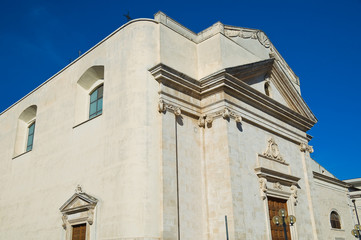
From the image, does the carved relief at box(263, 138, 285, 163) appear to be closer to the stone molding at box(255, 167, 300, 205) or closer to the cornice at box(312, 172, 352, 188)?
the stone molding at box(255, 167, 300, 205)

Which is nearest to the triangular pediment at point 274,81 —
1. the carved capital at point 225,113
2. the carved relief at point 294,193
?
the carved capital at point 225,113

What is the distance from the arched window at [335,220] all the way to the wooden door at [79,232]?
16636mm

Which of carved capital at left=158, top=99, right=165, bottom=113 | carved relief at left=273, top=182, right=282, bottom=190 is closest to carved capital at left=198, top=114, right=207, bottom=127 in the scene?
carved capital at left=158, top=99, right=165, bottom=113

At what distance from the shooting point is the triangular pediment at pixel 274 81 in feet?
56.8

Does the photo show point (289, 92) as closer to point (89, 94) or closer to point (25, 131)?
point (89, 94)

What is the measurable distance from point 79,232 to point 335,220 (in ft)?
57.2

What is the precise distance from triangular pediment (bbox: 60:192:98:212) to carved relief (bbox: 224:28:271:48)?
371 inches

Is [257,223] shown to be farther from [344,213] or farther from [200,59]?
[344,213]

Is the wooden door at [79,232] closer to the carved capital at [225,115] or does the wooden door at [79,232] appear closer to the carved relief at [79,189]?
the carved relief at [79,189]

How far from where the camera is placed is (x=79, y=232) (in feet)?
50.0

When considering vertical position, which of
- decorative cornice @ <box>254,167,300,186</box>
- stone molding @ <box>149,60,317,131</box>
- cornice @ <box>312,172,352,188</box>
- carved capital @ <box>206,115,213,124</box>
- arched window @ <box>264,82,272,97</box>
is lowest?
decorative cornice @ <box>254,167,300,186</box>

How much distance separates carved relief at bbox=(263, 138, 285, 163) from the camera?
17.6 meters

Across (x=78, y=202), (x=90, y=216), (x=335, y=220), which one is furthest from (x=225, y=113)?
(x=335, y=220)

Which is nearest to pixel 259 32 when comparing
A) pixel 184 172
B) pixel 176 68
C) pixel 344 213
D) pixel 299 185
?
pixel 176 68
